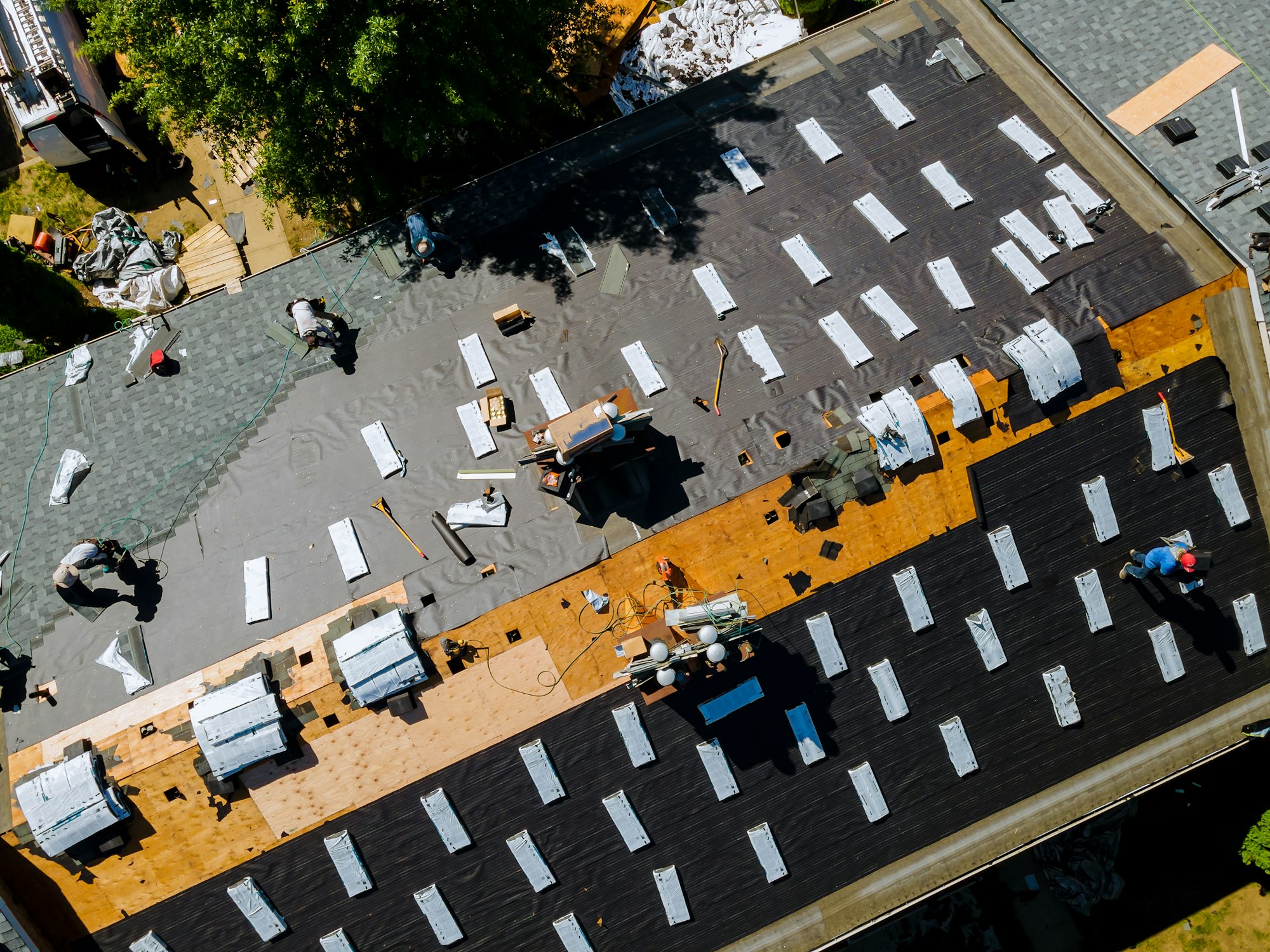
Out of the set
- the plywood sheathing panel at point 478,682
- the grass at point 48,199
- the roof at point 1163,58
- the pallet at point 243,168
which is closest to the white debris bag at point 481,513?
the plywood sheathing panel at point 478,682

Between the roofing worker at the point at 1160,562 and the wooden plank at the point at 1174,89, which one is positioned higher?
the wooden plank at the point at 1174,89

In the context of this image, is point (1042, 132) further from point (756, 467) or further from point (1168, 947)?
point (1168, 947)

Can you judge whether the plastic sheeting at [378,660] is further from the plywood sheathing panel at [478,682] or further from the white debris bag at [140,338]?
the white debris bag at [140,338]

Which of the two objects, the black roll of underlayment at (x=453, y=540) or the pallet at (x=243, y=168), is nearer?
the black roll of underlayment at (x=453, y=540)

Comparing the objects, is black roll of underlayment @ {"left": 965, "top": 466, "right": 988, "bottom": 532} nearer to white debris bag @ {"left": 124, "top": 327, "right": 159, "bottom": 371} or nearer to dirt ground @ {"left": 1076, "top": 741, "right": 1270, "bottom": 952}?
dirt ground @ {"left": 1076, "top": 741, "right": 1270, "bottom": 952}

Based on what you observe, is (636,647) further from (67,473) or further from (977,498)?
(67,473)

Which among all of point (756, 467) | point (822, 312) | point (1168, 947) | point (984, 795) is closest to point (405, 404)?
point (756, 467)
